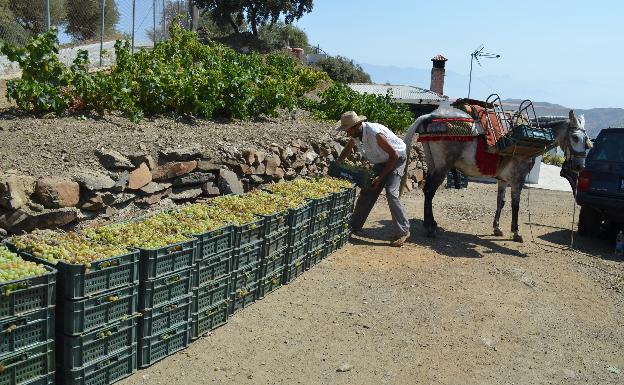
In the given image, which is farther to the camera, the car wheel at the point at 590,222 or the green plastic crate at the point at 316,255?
the car wheel at the point at 590,222

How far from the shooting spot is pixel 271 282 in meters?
6.47

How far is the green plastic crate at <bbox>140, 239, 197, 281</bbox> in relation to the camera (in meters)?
4.48

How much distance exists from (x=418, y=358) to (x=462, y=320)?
3.70 ft

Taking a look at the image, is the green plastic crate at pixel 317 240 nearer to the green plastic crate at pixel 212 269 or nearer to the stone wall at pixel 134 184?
the stone wall at pixel 134 184

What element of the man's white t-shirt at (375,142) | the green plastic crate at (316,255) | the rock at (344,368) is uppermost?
the man's white t-shirt at (375,142)

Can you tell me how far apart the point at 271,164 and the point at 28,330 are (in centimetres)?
602

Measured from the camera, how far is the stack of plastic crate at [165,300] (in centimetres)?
452

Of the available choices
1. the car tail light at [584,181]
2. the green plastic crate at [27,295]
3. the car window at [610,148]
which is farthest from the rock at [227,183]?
the car window at [610,148]

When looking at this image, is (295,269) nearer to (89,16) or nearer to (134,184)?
(134,184)

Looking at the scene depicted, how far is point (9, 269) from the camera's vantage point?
3773mm

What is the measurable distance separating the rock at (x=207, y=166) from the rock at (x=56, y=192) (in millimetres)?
2011

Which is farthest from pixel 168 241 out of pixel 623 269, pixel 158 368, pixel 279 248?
pixel 623 269

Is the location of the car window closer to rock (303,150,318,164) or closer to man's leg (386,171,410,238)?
man's leg (386,171,410,238)

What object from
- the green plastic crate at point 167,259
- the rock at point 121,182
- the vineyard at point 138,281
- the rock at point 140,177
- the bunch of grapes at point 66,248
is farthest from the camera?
the rock at point 140,177
